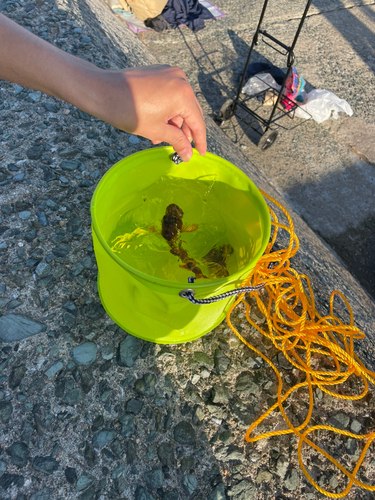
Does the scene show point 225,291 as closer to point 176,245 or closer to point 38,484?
point 176,245

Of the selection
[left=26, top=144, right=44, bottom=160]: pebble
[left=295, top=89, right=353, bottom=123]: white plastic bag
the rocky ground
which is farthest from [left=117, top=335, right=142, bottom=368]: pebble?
[left=295, top=89, right=353, bottom=123]: white plastic bag

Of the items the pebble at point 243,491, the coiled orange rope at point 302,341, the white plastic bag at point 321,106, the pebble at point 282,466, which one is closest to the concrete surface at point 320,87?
the white plastic bag at point 321,106

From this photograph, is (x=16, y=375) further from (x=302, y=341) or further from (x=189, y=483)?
(x=302, y=341)

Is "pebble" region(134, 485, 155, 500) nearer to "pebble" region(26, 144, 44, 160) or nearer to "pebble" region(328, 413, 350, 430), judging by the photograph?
"pebble" region(328, 413, 350, 430)

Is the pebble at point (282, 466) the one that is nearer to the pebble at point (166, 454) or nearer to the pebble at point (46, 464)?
the pebble at point (166, 454)

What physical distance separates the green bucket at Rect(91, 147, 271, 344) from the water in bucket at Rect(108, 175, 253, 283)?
0.04ft

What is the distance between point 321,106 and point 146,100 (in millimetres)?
3215

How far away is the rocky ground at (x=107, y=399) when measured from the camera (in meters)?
1.33

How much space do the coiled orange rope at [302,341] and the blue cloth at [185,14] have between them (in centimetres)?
376

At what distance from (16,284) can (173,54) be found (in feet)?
11.6

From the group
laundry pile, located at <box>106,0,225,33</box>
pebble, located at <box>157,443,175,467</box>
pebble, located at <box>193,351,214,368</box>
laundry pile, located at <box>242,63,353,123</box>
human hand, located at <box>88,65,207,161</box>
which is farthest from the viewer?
laundry pile, located at <box>106,0,225,33</box>

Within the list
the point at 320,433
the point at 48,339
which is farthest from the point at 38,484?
the point at 320,433

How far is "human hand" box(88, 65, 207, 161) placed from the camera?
1148mm

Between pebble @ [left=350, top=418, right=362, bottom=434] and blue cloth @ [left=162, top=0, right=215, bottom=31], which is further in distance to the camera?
blue cloth @ [left=162, top=0, right=215, bottom=31]
